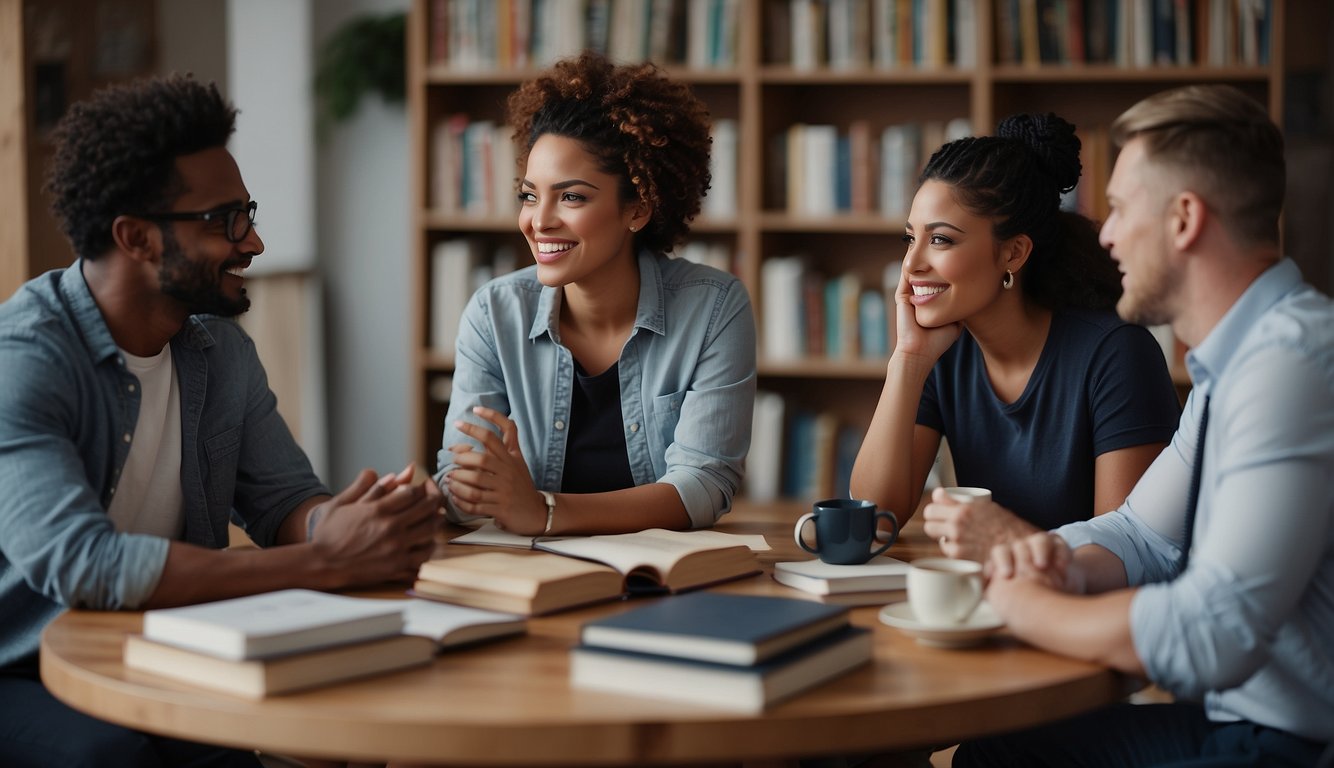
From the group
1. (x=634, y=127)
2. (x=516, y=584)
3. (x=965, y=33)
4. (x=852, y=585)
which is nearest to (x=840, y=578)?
(x=852, y=585)

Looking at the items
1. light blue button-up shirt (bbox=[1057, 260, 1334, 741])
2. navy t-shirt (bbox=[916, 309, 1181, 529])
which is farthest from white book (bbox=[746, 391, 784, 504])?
light blue button-up shirt (bbox=[1057, 260, 1334, 741])

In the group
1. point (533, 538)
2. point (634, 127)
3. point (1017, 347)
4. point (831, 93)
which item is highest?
point (831, 93)

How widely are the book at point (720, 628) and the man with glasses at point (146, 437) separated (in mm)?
435

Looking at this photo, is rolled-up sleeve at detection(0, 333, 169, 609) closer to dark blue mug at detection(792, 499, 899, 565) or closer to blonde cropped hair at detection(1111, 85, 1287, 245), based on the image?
dark blue mug at detection(792, 499, 899, 565)

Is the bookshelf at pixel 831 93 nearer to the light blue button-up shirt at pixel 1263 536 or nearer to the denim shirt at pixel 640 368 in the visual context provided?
the denim shirt at pixel 640 368

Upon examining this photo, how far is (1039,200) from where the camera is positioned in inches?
81.1

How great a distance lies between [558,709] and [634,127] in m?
1.29

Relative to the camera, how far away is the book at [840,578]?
5.01 ft

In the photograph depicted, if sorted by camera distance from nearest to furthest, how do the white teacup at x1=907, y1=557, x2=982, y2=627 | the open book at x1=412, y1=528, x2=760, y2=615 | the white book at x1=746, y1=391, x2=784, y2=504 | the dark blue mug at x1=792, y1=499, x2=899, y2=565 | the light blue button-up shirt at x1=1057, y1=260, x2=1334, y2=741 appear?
the light blue button-up shirt at x1=1057, y1=260, x2=1334, y2=741 < the white teacup at x1=907, y1=557, x2=982, y2=627 < the open book at x1=412, y1=528, x2=760, y2=615 < the dark blue mug at x1=792, y1=499, x2=899, y2=565 < the white book at x1=746, y1=391, x2=784, y2=504

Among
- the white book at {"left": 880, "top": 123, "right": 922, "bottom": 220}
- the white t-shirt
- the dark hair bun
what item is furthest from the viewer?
the white book at {"left": 880, "top": 123, "right": 922, "bottom": 220}

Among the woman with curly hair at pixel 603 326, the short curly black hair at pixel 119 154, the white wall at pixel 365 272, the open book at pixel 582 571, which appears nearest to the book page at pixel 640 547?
the open book at pixel 582 571

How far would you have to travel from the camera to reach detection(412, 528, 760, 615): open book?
4.78ft

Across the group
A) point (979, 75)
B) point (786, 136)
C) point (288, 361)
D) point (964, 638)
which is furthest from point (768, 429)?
point (964, 638)

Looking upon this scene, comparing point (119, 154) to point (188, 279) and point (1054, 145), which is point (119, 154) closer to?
point (188, 279)
